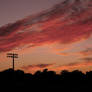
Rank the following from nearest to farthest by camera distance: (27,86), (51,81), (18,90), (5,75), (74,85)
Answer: (18,90)
(27,86)
(74,85)
(51,81)
(5,75)

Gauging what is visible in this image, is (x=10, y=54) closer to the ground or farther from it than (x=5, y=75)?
farther from it

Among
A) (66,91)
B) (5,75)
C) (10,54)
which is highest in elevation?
(10,54)

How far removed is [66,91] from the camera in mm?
45344

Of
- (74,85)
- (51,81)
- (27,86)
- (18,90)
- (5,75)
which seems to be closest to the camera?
(18,90)

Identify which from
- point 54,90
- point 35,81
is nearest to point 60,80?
point 35,81

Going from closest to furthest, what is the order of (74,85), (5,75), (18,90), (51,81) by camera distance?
1. (18,90)
2. (74,85)
3. (51,81)
4. (5,75)

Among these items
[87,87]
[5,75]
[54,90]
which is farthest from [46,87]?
[5,75]

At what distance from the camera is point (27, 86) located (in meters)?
47.2

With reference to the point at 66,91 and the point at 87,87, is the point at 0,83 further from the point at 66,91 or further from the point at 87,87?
the point at 87,87

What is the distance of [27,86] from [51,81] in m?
9.47

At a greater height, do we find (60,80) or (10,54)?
(10,54)

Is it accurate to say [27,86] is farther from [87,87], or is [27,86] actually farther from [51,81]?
[87,87]

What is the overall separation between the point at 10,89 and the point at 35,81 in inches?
356

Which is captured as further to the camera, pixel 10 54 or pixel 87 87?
pixel 10 54
